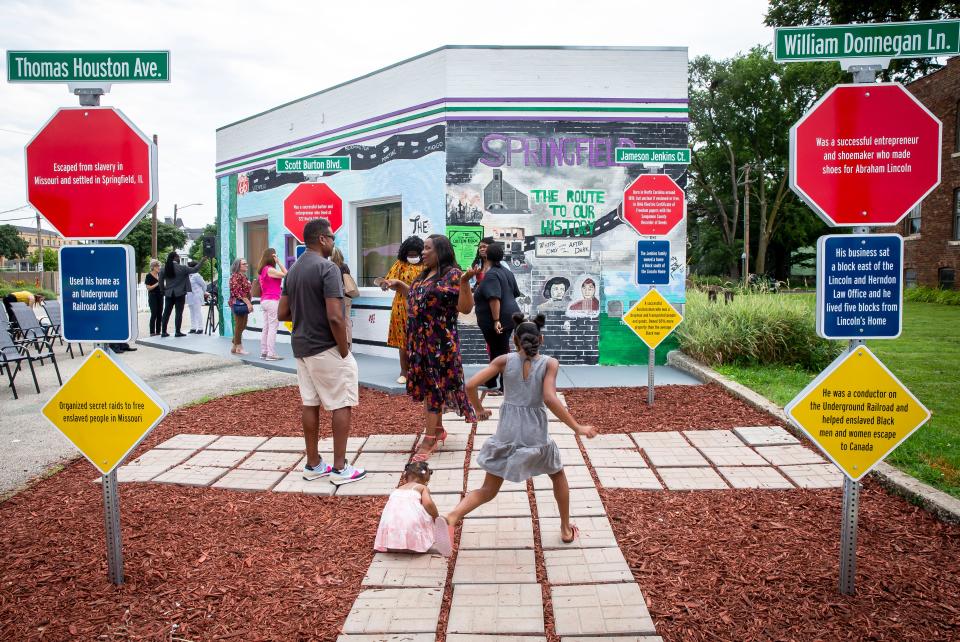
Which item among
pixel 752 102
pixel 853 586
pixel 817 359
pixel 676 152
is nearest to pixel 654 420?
pixel 676 152

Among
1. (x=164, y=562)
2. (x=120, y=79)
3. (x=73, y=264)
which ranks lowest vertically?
(x=164, y=562)

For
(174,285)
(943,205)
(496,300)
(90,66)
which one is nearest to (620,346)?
(496,300)

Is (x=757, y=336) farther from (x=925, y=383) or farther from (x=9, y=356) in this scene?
(x=9, y=356)

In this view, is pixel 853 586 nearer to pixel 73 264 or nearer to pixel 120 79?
pixel 73 264

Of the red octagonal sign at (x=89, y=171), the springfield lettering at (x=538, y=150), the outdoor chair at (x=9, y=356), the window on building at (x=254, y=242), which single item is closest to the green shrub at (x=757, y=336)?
the springfield lettering at (x=538, y=150)

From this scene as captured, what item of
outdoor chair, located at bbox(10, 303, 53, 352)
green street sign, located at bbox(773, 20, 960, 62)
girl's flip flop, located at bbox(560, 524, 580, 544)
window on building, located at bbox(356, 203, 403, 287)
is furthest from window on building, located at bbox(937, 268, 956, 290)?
outdoor chair, located at bbox(10, 303, 53, 352)

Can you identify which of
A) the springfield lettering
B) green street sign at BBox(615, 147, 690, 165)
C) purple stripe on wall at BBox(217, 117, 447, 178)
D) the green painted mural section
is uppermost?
purple stripe on wall at BBox(217, 117, 447, 178)

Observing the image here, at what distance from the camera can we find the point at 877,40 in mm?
3518

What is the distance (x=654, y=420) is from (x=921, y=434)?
7.74 feet

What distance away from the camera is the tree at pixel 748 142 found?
37031mm

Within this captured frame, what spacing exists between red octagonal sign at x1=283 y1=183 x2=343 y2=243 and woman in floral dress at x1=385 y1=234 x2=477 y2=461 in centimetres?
261

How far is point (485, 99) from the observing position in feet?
34.4

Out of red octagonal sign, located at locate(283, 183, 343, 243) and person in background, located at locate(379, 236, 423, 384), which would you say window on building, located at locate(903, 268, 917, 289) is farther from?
red octagonal sign, located at locate(283, 183, 343, 243)

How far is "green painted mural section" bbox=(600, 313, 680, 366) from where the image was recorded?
10641 mm
